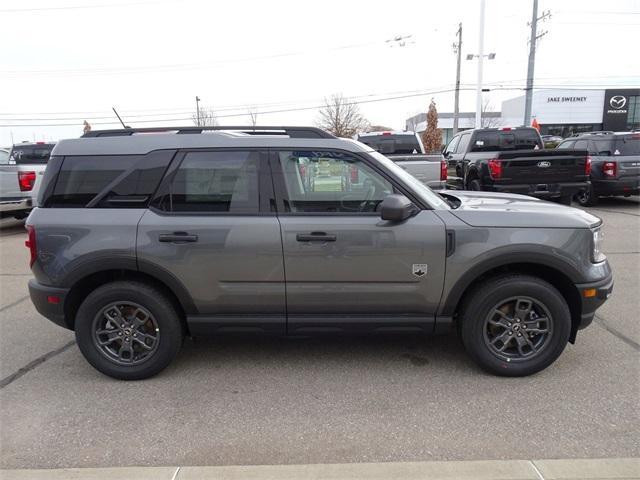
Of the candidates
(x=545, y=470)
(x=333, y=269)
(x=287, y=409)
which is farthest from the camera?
(x=333, y=269)

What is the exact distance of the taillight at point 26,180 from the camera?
9859mm

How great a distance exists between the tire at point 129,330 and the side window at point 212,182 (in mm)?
708

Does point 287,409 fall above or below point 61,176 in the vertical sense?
below

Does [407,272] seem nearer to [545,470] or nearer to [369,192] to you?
[369,192]

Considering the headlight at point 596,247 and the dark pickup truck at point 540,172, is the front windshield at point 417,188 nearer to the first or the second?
the headlight at point 596,247

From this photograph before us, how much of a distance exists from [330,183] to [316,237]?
1.50 ft

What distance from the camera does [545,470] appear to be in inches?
101

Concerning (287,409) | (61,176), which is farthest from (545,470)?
(61,176)

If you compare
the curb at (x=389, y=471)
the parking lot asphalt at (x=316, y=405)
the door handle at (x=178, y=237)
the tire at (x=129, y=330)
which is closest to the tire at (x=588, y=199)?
the parking lot asphalt at (x=316, y=405)

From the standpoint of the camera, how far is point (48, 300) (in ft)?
11.9

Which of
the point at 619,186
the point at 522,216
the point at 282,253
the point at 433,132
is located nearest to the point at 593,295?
the point at 522,216

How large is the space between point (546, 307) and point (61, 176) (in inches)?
147

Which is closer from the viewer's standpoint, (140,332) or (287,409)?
(287,409)

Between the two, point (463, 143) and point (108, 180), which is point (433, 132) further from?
point (108, 180)
